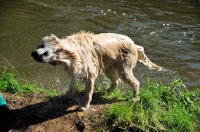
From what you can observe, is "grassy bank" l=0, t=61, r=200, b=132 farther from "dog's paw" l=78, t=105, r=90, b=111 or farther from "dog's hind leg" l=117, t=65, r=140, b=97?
"dog's paw" l=78, t=105, r=90, b=111

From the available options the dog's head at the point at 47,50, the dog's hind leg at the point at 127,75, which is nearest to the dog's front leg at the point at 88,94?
the dog's hind leg at the point at 127,75

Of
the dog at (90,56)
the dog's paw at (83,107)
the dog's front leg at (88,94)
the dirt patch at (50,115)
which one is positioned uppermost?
the dog at (90,56)

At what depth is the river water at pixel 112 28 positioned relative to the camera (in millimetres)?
7391

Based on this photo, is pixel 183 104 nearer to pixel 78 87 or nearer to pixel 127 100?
pixel 127 100

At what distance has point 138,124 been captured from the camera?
15.3 feet

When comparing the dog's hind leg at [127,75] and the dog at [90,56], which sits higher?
the dog at [90,56]

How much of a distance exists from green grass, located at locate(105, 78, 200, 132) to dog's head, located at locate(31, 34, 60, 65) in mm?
1260

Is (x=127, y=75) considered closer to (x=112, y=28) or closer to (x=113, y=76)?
(x=113, y=76)

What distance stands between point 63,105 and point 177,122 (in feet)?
6.28

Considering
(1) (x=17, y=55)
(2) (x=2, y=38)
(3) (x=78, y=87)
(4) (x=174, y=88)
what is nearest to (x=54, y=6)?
(2) (x=2, y=38)

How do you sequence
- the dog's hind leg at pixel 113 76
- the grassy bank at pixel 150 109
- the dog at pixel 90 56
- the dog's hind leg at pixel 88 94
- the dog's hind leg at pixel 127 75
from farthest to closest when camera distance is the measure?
the dog's hind leg at pixel 113 76 → the dog's hind leg at pixel 127 75 → the dog's hind leg at pixel 88 94 → the grassy bank at pixel 150 109 → the dog at pixel 90 56

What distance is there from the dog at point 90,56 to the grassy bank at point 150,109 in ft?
1.14

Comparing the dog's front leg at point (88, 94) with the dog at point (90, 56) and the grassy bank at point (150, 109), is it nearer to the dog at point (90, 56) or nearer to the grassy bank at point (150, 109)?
the dog at point (90, 56)

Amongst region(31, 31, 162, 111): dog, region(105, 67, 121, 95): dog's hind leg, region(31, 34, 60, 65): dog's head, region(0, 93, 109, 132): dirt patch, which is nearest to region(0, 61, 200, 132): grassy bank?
region(105, 67, 121, 95): dog's hind leg
